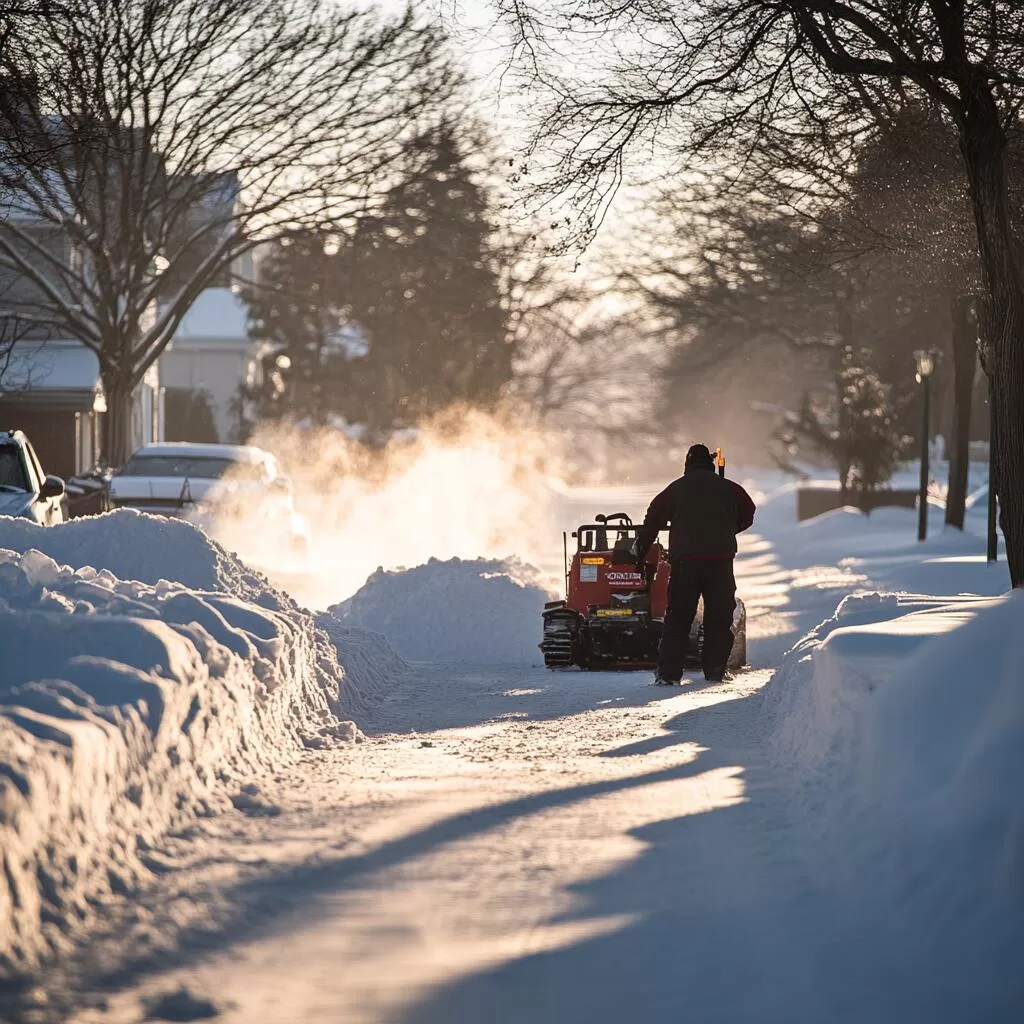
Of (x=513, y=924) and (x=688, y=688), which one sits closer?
(x=513, y=924)

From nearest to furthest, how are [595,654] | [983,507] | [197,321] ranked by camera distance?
[595,654], [983,507], [197,321]

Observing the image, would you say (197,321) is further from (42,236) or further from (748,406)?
(748,406)

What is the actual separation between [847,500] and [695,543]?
34256mm

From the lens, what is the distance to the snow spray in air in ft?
90.0

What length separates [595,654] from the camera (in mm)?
15453

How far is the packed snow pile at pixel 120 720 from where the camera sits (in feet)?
19.6

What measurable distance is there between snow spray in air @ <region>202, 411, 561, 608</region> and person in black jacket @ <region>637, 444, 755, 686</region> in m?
9.36

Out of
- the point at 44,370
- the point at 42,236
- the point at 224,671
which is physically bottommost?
the point at 224,671

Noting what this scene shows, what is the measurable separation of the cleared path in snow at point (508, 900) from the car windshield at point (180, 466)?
58.2 feet

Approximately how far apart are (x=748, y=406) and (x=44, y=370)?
213ft

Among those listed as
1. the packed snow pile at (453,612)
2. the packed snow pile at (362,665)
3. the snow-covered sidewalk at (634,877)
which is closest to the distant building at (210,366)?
the packed snow pile at (453,612)

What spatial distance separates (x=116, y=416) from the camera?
36531 millimetres

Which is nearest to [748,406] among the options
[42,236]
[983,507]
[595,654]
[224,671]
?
[983,507]

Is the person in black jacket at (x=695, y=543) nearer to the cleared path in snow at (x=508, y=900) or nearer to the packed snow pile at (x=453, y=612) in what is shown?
the packed snow pile at (x=453, y=612)
